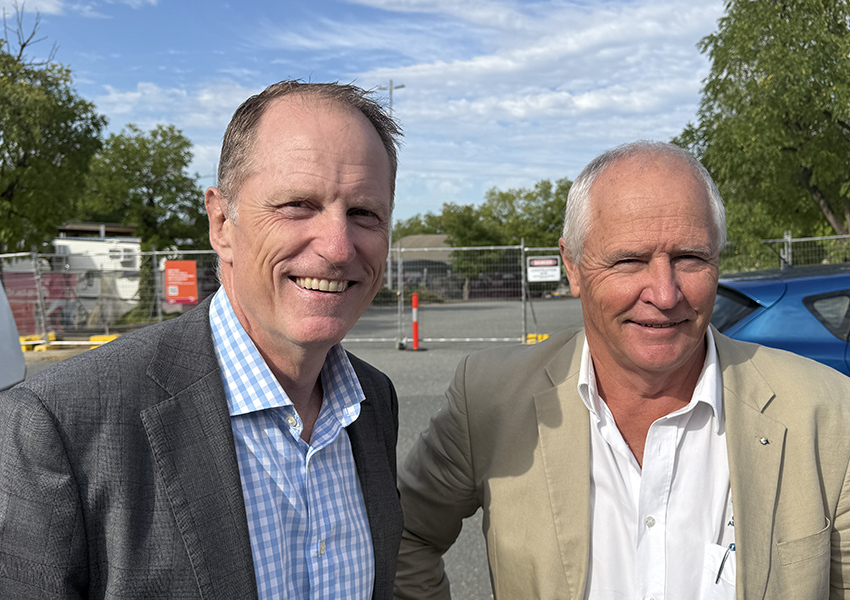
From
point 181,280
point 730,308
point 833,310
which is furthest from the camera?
point 181,280

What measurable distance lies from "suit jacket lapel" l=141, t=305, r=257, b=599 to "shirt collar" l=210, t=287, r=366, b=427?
6 cm

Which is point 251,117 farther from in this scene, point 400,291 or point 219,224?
point 400,291

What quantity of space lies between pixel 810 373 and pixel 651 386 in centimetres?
49

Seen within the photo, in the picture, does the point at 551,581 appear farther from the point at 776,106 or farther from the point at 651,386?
the point at 776,106

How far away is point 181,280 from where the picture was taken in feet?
47.9

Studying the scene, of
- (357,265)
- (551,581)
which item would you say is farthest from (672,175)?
(551,581)

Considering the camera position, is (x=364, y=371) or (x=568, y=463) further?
(x=364, y=371)

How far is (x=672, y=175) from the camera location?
197 cm

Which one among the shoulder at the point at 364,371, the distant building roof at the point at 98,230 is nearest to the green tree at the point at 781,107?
the shoulder at the point at 364,371

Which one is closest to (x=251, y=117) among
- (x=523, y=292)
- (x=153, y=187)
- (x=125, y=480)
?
(x=125, y=480)

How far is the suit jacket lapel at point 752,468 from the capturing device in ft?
5.98

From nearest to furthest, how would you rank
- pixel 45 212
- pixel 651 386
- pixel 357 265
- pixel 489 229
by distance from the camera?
1. pixel 357 265
2. pixel 651 386
3. pixel 45 212
4. pixel 489 229

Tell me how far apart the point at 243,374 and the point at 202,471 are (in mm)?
260

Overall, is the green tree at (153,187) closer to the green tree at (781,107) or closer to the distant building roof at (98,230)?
the distant building roof at (98,230)
